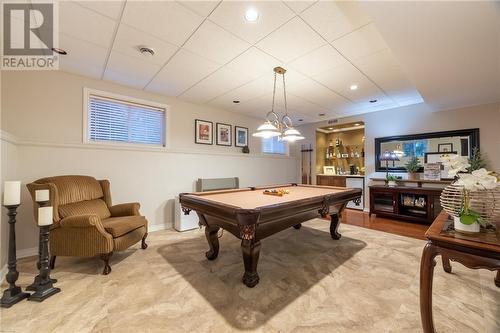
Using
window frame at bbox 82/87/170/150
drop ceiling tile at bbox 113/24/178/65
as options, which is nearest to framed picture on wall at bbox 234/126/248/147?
window frame at bbox 82/87/170/150

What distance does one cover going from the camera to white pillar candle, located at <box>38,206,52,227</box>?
1928mm

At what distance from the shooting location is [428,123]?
4438mm

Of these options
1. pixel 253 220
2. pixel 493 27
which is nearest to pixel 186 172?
pixel 253 220

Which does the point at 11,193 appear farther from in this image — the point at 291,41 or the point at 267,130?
the point at 291,41

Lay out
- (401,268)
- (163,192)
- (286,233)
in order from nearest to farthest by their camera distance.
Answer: (401,268) → (286,233) → (163,192)

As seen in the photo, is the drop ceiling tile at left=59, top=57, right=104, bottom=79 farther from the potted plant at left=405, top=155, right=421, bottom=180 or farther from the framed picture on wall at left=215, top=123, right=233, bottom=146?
the potted plant at left=405, top=155, right=421, bottom=180

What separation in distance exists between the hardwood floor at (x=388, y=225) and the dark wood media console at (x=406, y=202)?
148 mm

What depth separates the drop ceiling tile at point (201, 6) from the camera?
1780 millimetres

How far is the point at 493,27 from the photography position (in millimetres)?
1809

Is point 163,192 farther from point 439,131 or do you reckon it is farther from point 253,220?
point 439,131

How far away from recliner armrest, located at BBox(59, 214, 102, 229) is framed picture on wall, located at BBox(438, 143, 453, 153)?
6.06 metres

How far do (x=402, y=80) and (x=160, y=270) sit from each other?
4387mm

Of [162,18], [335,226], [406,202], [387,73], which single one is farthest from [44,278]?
[406,202]

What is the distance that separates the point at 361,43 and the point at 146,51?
2.51 m
